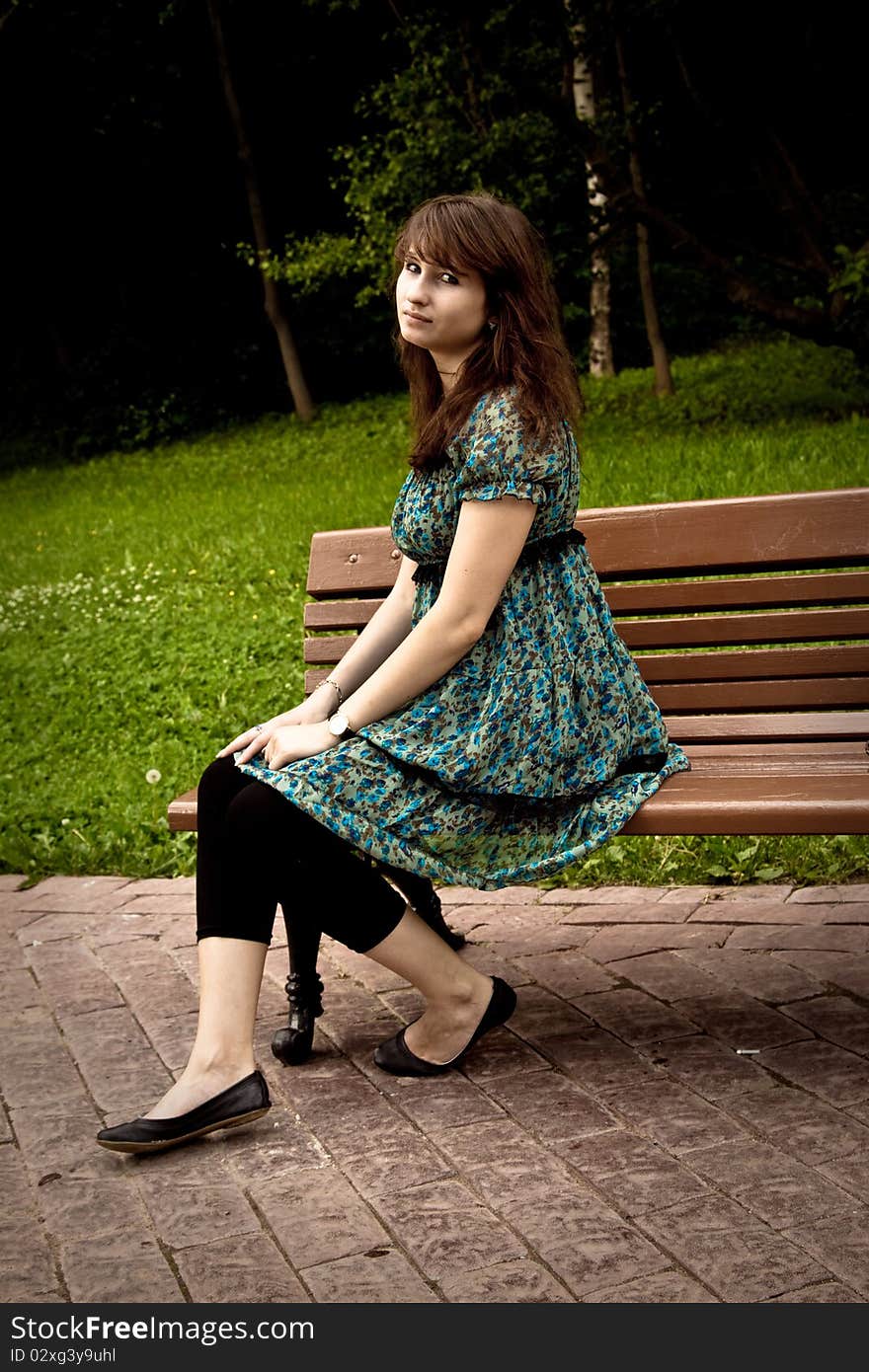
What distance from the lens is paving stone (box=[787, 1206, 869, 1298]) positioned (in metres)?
2.40

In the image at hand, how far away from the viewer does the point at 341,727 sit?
3092 mm

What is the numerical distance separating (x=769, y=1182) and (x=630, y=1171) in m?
0.25

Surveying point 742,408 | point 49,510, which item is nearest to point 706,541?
point 742,408

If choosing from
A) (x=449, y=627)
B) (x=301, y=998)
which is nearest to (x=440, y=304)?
(x=449, y=627)

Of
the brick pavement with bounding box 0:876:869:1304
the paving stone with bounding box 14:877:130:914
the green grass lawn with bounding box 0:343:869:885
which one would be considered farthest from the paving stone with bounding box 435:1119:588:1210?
the paving stone with bounding box 14:877:130:914

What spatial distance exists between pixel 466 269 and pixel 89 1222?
200 cm

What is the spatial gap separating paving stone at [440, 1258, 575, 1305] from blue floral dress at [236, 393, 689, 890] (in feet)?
2.67

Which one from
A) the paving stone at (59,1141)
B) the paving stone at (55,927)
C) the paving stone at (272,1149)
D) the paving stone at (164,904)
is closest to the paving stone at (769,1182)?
the paving stone at (272,1149)

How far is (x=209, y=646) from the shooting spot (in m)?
7.60

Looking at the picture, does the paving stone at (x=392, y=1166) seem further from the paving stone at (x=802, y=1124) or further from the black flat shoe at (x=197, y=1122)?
the paving stone at (x=802, y=1124)

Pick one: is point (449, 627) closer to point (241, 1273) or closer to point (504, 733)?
point (504, 733)

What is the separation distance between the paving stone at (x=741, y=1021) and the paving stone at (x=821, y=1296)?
0.89 meters

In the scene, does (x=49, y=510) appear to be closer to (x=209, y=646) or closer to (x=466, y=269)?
(x=209, y=646)

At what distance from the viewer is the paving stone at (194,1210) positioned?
2668 mm
